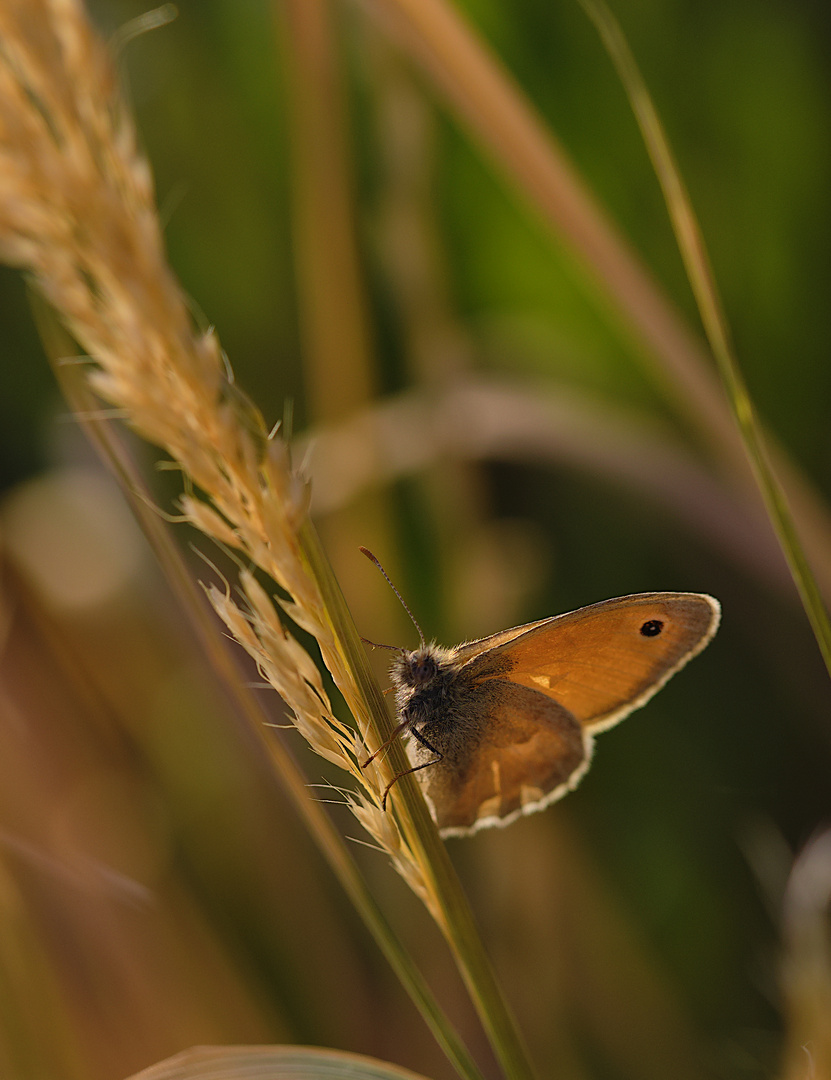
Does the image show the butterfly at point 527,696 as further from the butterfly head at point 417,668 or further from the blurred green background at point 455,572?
the blurred green background at point 455,572

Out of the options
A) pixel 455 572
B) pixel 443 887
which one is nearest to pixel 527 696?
pixel 443 887

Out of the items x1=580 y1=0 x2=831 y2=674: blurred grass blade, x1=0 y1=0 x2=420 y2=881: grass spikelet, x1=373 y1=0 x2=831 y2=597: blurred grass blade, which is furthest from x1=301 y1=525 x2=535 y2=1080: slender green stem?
x1=373 y1=0 x2=831 y2=597: blurred grass blade

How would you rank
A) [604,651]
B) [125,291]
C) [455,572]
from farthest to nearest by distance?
1. [455,572]
2. [604,651]
3. [125,291]

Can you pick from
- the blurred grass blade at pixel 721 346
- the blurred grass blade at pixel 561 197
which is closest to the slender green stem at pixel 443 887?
the blurred grass blade at pixel 721 346

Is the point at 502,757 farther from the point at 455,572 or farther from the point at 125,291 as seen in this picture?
the point at 125,291

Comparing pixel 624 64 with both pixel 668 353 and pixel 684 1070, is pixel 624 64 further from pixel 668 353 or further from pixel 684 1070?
pixel 684 1070

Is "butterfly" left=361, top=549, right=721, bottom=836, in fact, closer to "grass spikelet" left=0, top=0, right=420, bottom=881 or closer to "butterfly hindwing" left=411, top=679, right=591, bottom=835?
"butterfly hindwing" left=411, top=679, right=591, bottom=835

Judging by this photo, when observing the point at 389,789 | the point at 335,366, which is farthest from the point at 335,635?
the point at 335,366

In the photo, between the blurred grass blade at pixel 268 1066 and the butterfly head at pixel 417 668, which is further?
the butterfly head at pixel 417 668
